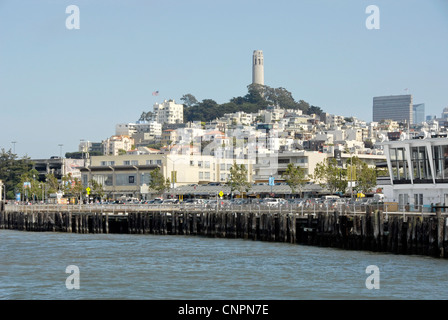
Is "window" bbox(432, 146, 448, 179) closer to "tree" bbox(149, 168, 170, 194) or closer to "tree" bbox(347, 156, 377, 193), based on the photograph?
"tree" bbox(347, 156, 377, 193)

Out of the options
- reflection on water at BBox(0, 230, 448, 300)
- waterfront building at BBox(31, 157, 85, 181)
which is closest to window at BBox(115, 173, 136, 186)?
waterfront building at BBox(31, 157, 85, 181)

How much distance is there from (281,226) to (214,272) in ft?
64.1

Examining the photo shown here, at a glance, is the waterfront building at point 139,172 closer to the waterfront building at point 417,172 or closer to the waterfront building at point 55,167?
the waterfront building at point 55,167

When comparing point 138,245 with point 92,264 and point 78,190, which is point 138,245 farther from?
point 78,190

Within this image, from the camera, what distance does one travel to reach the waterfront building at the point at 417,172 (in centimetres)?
5822

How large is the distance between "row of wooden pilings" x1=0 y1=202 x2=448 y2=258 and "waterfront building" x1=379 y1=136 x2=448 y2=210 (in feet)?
21.8

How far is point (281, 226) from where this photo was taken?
2457 inches

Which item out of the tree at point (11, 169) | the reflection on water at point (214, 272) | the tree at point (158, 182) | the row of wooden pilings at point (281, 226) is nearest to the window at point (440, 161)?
the row of wooden pilings at point (281, 226)

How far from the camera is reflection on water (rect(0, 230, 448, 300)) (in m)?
36.7

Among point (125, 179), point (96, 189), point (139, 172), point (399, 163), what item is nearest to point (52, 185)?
point (125, 179)

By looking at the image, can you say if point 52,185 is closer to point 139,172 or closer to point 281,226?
point 139,172

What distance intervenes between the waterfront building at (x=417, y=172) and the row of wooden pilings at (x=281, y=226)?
6632 mm

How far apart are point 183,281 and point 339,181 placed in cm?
7333
